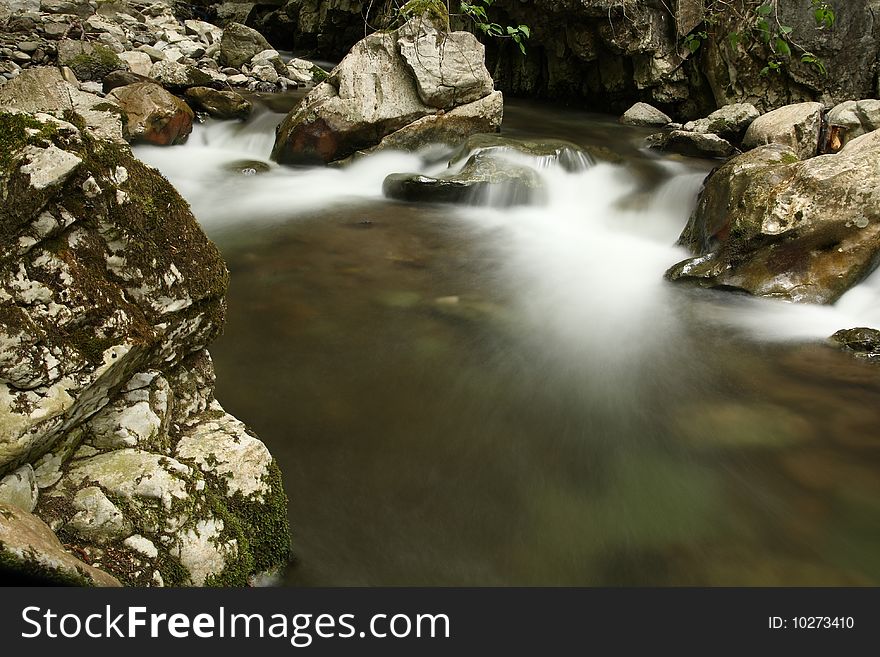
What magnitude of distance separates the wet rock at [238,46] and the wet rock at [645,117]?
10417 millimetres

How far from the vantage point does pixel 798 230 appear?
577 centimetres

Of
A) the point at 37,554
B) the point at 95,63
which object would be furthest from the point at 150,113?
the point at 37,554

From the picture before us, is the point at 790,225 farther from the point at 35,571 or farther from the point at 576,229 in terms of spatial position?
the point at 35,571

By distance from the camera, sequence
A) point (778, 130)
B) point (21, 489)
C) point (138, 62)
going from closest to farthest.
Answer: point (21, 489)
point (778, 130)
point (138, 62)

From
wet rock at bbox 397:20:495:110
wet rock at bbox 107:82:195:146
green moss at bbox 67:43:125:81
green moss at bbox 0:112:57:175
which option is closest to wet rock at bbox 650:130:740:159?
wet rock at bbox 397:20:495:110

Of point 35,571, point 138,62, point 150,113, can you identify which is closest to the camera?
point 35,571

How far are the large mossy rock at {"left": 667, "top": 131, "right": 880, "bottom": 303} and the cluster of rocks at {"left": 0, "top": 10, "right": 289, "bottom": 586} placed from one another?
5.25m

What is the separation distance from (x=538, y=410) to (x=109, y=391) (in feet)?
8.90

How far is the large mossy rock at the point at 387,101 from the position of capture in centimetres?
972

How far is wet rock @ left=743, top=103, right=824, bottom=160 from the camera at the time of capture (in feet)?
29.0

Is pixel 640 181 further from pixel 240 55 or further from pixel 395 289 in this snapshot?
pixel 240 55

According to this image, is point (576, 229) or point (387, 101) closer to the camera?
point (576, 229)

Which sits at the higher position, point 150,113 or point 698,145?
point 150,113

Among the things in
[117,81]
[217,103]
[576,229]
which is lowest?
[576,229]
